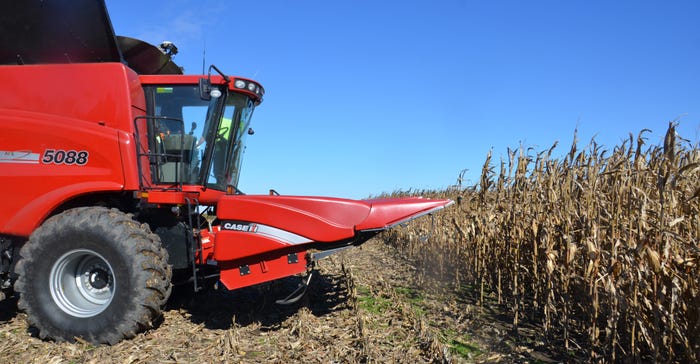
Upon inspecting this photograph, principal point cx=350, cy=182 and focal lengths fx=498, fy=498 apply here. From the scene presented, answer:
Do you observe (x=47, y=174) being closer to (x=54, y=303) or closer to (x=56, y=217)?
(x=56, y=217)

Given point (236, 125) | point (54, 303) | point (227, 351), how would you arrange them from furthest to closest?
point (236, 125)
point (54, 303)
point (227, 351)

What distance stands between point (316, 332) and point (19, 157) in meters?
2.76

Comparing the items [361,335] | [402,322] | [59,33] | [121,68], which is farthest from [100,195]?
[402,322]

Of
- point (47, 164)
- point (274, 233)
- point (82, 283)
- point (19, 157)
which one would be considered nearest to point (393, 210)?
point (274, 233)

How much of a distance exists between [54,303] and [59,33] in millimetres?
2258

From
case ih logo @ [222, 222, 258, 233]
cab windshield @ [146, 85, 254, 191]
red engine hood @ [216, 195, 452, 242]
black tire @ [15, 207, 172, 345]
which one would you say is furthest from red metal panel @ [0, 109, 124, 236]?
red engine hood @ [216, 195, 452, 242]

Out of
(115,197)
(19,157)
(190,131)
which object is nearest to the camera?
(19,157)

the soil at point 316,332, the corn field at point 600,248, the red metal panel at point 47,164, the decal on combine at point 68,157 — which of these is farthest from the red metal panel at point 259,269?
the corn field at point 600,248

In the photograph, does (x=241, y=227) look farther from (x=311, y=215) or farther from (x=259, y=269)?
(x=311, y=215)

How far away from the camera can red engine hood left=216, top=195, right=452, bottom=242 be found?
3727mm

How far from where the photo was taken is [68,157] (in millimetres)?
3924

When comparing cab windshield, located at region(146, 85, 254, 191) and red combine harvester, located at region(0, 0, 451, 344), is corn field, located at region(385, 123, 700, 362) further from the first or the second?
cab windshield, located at region(146, 85, 254, 191)

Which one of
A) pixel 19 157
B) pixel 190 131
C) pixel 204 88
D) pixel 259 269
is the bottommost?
pixel 259 269

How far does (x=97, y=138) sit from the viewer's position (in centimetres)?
393
